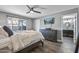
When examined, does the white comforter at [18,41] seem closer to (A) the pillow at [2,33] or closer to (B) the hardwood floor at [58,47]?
(A) the pillow at [2,33]

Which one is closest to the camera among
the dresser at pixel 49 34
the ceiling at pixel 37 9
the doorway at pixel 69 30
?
the ceiling at pixel 37 9

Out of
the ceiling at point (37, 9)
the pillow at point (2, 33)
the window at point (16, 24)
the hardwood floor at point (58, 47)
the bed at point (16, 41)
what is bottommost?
the hardwood floor at point (58, 47)

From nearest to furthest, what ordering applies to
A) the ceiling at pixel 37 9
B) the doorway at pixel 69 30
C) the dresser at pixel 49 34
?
the ceiling at pixel 37 9
the doorway at pixel 69 30
the dresser at pixel 49 34

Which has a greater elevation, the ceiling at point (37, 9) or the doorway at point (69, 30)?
the ceiling at point (37, 9)

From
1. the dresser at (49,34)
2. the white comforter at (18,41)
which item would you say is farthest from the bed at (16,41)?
the dresser at (49,34)

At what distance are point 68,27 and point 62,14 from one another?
316 mm

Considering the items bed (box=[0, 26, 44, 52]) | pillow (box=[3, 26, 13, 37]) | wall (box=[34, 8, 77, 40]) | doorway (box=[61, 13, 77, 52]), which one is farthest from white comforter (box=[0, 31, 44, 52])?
doorway (box=[61, 13, 77, 52])

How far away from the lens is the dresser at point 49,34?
1728 millimetres

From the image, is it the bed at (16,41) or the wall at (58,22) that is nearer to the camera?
the bed at (16,41)

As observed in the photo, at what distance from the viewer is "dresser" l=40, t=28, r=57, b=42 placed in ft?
5.67

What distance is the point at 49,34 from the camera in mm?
1756

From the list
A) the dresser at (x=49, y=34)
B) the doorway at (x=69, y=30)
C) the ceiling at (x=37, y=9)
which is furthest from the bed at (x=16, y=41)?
the doorway at (x=69, y=30)
